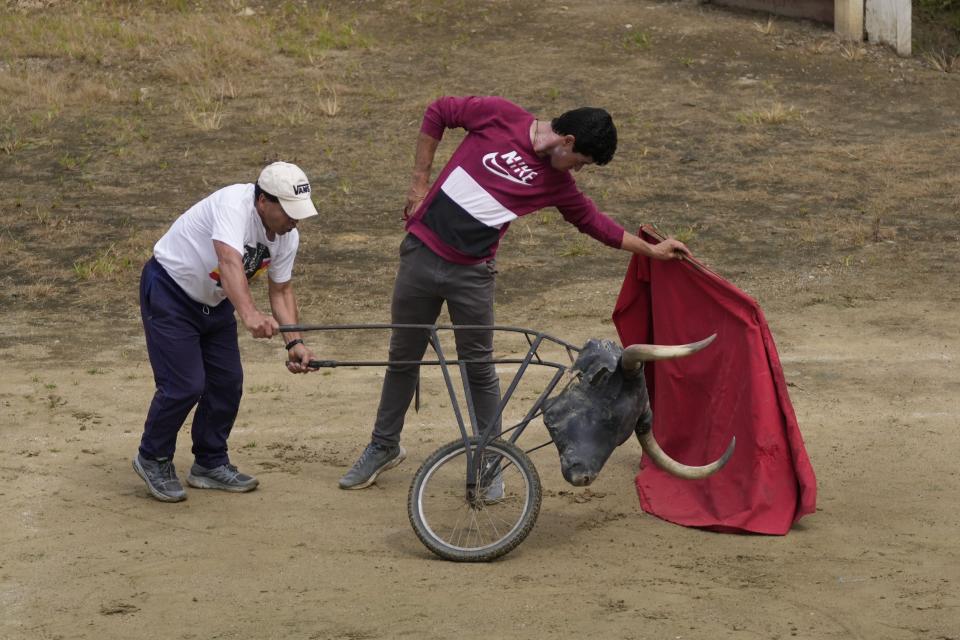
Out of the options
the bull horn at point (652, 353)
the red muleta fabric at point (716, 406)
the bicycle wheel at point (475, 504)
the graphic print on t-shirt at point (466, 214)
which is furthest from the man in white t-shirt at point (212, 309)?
the red muleta fabric at point (716, 406)

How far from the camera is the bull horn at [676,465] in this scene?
640cm

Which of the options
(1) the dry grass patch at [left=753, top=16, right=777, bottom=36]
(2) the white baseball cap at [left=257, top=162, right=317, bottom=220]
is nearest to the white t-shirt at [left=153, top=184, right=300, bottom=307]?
(2) the white baseball cap at [left=257, top=162, right=317, bottom=220]

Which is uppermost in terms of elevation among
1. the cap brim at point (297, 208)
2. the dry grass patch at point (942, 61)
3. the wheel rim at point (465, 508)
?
the cap brim at point (297, 208)

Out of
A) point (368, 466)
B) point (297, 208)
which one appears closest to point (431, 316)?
point (368, 466)

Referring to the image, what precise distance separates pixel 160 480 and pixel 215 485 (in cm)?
32

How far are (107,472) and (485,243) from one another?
8.05 feet

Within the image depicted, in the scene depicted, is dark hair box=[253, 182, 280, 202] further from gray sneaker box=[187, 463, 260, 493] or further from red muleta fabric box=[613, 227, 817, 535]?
red muleta fabric box=[613, 227, 817, 535]

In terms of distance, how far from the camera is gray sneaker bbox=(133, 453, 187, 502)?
24.0 ft

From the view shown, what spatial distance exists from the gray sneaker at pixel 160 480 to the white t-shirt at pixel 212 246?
3.02ft

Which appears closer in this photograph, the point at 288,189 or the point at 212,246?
the point at 288,189

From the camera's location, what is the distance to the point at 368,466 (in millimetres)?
7609

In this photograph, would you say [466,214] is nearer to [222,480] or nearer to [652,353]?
[652,353]

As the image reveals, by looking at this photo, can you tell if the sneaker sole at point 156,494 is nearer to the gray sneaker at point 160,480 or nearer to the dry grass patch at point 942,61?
the gray sneaker at point 160,480

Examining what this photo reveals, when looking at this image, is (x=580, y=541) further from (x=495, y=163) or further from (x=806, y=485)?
(x=495, y=163)
